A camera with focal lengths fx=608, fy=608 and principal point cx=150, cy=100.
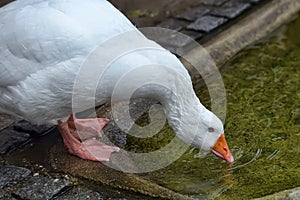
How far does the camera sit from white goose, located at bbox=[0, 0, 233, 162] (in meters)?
3.00

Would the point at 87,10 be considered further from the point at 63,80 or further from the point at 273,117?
the point at 273,117

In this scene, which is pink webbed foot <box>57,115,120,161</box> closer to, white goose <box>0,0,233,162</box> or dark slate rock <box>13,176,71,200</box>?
white goose <box>0,0,233,162</box>

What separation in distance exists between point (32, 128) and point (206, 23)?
71.7 inches

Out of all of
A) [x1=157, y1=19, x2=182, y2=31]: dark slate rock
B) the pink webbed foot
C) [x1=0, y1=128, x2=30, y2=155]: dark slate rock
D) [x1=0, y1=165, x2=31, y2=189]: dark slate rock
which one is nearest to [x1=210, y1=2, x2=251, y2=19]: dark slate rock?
[x1=157, y1=19, x2=182, y2=31]: dark slate rock

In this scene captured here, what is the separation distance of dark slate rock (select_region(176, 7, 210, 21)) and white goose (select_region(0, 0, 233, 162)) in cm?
184

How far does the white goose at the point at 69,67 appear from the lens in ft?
9.86

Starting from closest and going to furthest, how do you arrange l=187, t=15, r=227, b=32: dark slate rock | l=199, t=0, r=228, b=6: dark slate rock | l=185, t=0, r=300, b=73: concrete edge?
1. l=185, t=0, r=300, b=73: concrete edge
2. l=187, t=15, r=227, b=32: dark slate rock
3. l=199, t=0, r=228, b=6: dark slate rock

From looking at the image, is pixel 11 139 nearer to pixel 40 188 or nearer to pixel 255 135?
pixel 40 188

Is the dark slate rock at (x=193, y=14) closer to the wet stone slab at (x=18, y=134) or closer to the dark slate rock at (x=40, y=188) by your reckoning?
the wet stone slab at (x=18, y=134)

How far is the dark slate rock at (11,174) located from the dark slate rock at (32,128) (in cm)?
38

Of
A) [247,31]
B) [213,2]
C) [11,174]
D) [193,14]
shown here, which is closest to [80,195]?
[11,174]

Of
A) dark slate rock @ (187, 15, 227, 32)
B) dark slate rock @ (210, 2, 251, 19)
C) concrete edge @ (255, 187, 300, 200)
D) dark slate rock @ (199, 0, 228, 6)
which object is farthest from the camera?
dark slate rock @ (199, 0, 228, 6)

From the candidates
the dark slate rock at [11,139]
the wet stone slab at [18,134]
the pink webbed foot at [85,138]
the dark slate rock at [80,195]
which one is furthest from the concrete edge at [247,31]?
the dark slate rock at [80,195]

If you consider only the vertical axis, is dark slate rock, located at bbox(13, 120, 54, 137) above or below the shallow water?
above
